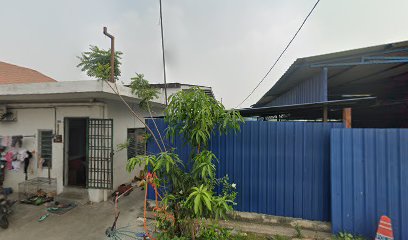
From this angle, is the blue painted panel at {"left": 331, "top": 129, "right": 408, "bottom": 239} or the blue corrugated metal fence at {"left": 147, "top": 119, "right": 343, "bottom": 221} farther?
the blue corrugated metal fence at {"left": 147, "top": 119, "right": 343, "bottom": 221}

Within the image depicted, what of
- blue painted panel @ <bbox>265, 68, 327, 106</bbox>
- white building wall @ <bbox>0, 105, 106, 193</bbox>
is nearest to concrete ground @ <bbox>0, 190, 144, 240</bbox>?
white building wall @ <bbox>0, 105, 106, 193</bbox>

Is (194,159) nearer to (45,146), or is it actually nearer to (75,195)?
(75,195)

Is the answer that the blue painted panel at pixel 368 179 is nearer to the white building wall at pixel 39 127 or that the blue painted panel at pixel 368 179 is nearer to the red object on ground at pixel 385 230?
the red object on ground at pixel 385 230

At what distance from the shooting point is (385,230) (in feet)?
9.35

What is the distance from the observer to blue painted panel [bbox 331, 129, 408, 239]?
3000 mm

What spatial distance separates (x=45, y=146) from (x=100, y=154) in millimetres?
1748

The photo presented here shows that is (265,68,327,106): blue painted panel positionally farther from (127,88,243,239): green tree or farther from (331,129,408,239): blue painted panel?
(127,88,243,239): green tree

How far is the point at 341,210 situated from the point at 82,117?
19.7ft

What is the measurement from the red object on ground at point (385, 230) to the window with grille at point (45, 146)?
7.28 meters

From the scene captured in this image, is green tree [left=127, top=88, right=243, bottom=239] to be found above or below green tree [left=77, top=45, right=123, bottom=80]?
below

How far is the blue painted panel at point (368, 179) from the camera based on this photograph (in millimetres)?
3000

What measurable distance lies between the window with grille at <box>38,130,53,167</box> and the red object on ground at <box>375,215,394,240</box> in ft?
23.9

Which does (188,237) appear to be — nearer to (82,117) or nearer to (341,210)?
(341,210)

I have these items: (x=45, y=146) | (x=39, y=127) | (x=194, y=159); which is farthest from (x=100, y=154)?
(x=194, y=159)
